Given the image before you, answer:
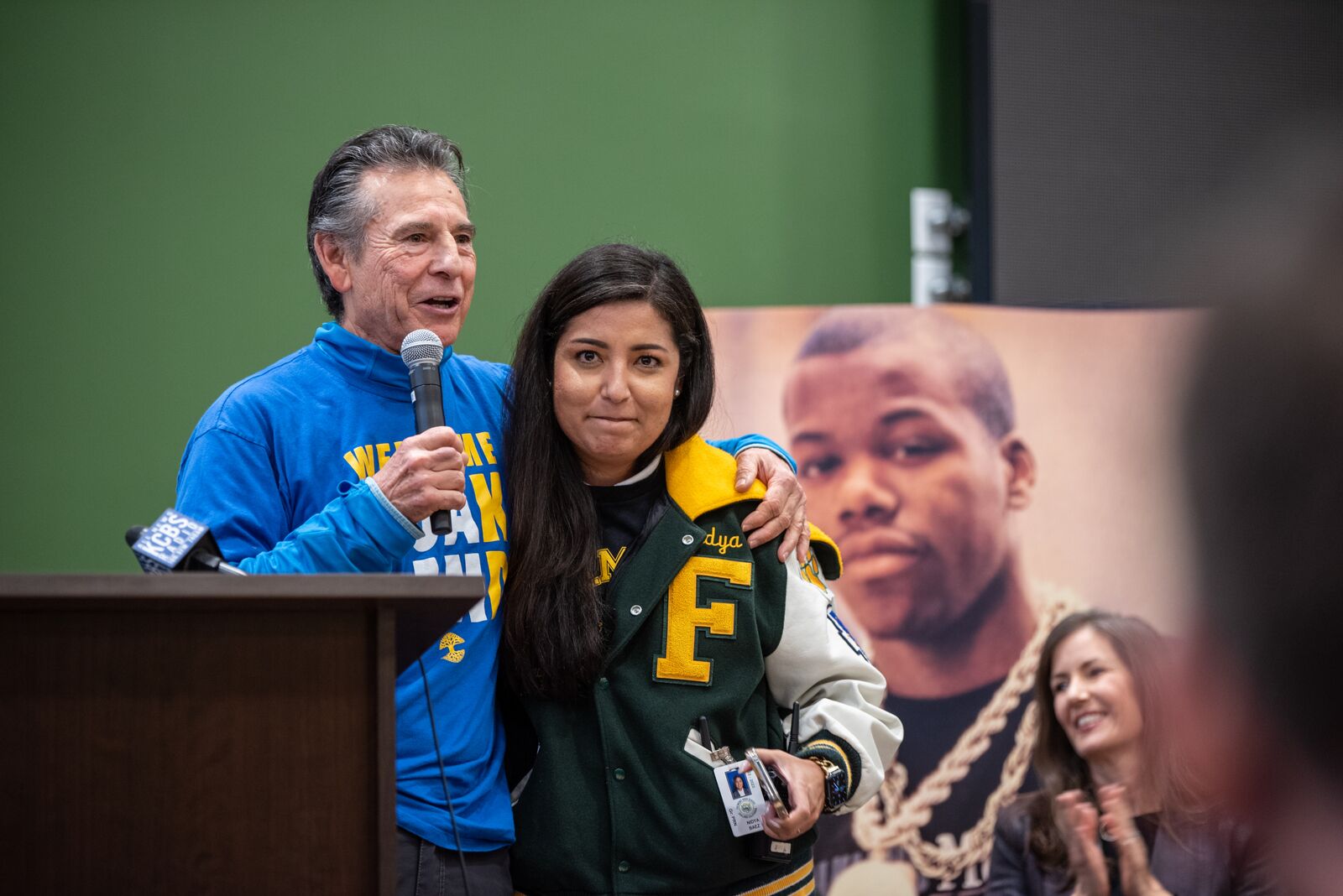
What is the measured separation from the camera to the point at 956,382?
3.36 metres

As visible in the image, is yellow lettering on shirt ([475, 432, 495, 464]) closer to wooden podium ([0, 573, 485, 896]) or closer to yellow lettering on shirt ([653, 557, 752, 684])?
yellow lettering on shirt ([653, 557, 752, 684])

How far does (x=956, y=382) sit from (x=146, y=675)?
2.43 metres

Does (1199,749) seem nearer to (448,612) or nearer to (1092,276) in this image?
(1092,276)

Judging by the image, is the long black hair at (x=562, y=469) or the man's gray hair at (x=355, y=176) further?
the man's gray hair at (x=355, y=176)

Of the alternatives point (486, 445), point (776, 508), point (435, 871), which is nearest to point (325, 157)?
point (486, 445)

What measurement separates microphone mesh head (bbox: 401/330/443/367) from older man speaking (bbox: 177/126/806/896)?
14 centimetres

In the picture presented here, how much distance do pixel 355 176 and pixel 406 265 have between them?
7.3 inches

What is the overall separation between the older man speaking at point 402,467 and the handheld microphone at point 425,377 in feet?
0.18

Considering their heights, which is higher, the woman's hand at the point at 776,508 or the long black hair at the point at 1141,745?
the woman's hand at the point at 776,508

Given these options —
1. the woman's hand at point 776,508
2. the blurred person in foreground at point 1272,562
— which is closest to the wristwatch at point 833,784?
the woman's hand at point 776,508

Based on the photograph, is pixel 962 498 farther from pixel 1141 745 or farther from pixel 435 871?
pixel 435 871

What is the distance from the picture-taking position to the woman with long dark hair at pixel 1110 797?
10.0 ft

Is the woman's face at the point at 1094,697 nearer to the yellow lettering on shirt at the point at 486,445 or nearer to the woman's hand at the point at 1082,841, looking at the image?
the woman's hand at the point at 1082,841

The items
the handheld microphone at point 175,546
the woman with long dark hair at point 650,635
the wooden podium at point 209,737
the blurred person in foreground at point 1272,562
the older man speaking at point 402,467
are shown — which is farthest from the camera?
the blurred person in foreground at point 1272,562
